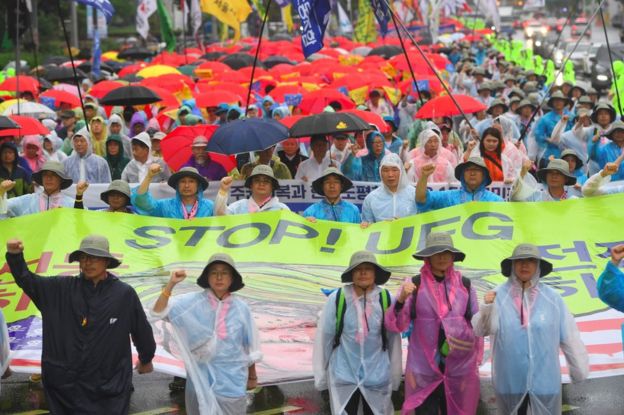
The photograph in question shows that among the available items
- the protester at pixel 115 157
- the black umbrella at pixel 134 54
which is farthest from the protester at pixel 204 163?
the black umbrella at pixel 134 54

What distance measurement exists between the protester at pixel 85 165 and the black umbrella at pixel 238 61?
16.3m

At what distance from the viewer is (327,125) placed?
39.5ft

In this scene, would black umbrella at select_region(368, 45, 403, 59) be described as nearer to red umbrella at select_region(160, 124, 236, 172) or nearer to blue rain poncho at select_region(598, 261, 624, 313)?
red umbrella at select_region(160, 124, 236, 172)

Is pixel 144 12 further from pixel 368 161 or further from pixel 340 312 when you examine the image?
pixel 340 312

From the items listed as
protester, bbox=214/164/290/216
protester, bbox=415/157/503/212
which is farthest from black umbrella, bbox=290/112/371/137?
protester, bbox=415/157/503/212

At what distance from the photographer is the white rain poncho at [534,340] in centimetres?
709

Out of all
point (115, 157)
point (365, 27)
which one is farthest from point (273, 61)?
point (115, 157)

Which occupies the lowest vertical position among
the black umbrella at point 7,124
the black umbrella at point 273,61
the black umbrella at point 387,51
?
the black umbrella at point 387,51

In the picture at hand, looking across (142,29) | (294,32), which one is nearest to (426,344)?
(142,29)

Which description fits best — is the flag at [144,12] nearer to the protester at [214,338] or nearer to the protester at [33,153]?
the protester at [33,153]

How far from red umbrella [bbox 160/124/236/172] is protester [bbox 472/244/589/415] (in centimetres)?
558

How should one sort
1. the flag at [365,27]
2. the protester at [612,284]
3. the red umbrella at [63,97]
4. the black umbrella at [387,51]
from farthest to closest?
1. the flag at [365,27]
2. the black umbrella at [387,51]
3. the red umbrella at [63,97]
4. the protester at [612,284]

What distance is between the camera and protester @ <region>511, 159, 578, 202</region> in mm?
9492

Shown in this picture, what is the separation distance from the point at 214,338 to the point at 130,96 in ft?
33.0
